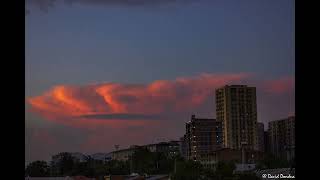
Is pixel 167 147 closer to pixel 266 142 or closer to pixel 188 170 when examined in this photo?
pixel 188 170

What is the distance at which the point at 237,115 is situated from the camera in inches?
735

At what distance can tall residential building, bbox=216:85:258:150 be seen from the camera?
16.5 metres

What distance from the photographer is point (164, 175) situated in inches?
542

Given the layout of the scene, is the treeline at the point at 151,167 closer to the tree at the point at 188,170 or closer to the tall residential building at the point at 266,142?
the tree at the point at 188,170

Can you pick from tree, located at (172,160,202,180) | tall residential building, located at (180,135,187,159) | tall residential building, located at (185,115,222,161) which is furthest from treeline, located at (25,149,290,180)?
tall residential building, located at (185,115,222,161)

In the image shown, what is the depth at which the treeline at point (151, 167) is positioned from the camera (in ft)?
41.8

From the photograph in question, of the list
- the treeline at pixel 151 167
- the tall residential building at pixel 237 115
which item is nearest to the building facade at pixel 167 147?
the treeline at pixel 151 167

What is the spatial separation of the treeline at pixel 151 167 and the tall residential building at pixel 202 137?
7.22 ft

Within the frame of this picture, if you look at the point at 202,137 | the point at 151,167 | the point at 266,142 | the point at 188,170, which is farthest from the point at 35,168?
the point at 202,137

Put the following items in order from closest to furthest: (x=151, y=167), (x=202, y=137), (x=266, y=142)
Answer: (x=151, y=167)
(x=266, y=142)
(x=202, y=137)

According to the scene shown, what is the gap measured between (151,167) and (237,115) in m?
5.17

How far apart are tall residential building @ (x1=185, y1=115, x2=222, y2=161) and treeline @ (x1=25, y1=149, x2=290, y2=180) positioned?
2200 millimetres
